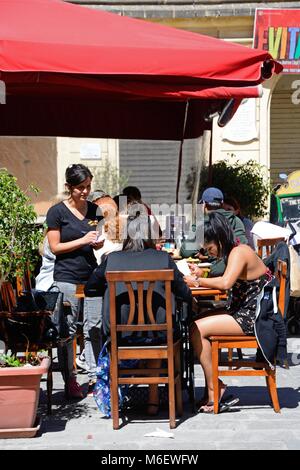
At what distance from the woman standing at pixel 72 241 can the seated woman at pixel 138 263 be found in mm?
749

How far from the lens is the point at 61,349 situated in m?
6.71

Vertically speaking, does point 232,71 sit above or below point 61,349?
above

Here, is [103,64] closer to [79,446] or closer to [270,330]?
[270,330]

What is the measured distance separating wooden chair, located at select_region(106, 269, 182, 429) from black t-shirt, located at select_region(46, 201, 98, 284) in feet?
3.57

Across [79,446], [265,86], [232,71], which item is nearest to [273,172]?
[265,86]

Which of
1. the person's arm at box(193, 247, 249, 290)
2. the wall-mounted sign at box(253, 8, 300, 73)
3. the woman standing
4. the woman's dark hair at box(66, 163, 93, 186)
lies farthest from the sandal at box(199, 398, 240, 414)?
the wall-mounted sign at box(253, 8, 300, 73)

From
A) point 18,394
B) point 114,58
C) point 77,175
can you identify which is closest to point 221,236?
point 77,175

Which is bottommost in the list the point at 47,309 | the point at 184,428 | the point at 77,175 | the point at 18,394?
the point at 184,428

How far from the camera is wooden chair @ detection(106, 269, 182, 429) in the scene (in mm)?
5688

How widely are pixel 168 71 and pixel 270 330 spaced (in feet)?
6.25

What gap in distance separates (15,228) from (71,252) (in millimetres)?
1283

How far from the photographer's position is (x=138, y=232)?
5.97 metres

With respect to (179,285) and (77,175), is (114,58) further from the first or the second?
(179,285)

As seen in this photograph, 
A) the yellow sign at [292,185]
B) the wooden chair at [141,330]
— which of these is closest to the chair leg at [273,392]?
the wooden chair at [141,330]
